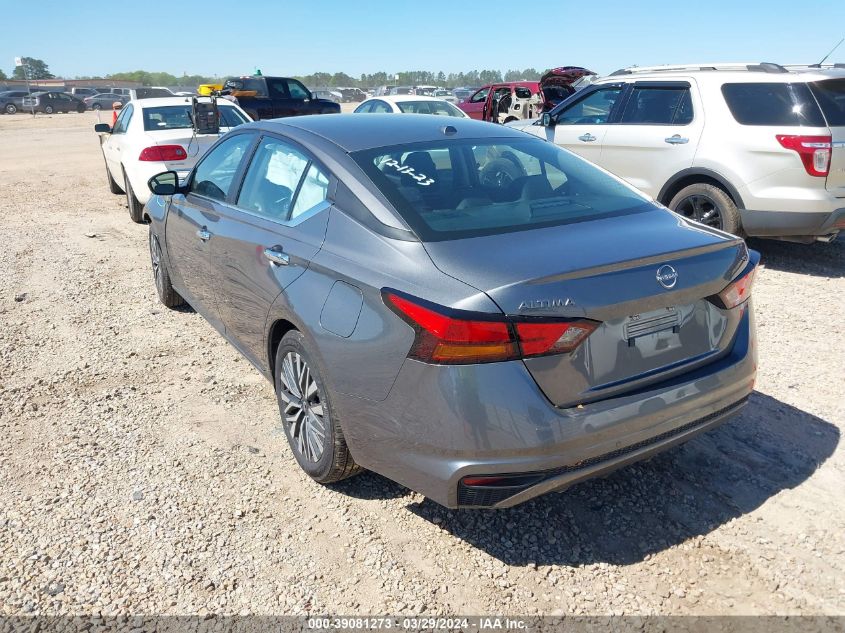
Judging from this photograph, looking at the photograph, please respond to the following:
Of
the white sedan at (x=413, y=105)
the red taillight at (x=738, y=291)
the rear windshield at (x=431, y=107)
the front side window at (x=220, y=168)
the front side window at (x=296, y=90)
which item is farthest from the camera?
the front side window at (x=296, y=90)

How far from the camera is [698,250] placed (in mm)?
2760

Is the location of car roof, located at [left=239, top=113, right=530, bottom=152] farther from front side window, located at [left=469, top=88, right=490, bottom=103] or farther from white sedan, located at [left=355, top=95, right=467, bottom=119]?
front side window, located at [left=469, top=88, right=490, bottom=103]

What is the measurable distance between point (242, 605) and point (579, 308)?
1.65 meters

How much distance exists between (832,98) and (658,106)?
1.70 metres

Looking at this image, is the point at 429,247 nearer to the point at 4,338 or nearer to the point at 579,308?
the point at 579,308

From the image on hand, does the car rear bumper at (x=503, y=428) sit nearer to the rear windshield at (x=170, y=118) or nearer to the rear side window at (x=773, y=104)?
the rear side window at (x=773, y=104)

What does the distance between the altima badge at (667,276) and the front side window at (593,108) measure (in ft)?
19.4

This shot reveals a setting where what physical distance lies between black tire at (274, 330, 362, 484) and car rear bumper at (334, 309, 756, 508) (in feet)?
0.81

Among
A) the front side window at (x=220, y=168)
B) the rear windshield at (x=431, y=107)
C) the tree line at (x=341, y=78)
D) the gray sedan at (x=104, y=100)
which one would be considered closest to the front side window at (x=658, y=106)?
the front side window at (x=220, y=168)

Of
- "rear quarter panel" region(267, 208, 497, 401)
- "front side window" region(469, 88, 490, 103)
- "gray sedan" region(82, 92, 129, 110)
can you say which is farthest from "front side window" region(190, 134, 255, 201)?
"gray sedan" region(82, 92, 129, 110)

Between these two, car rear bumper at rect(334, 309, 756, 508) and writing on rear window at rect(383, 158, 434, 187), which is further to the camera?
writing on rear window at rect(383, 158, 434, 187)

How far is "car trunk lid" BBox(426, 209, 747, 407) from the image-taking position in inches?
95.1

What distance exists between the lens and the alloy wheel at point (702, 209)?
6.88 metres

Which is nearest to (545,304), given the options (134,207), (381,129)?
(381,129)
